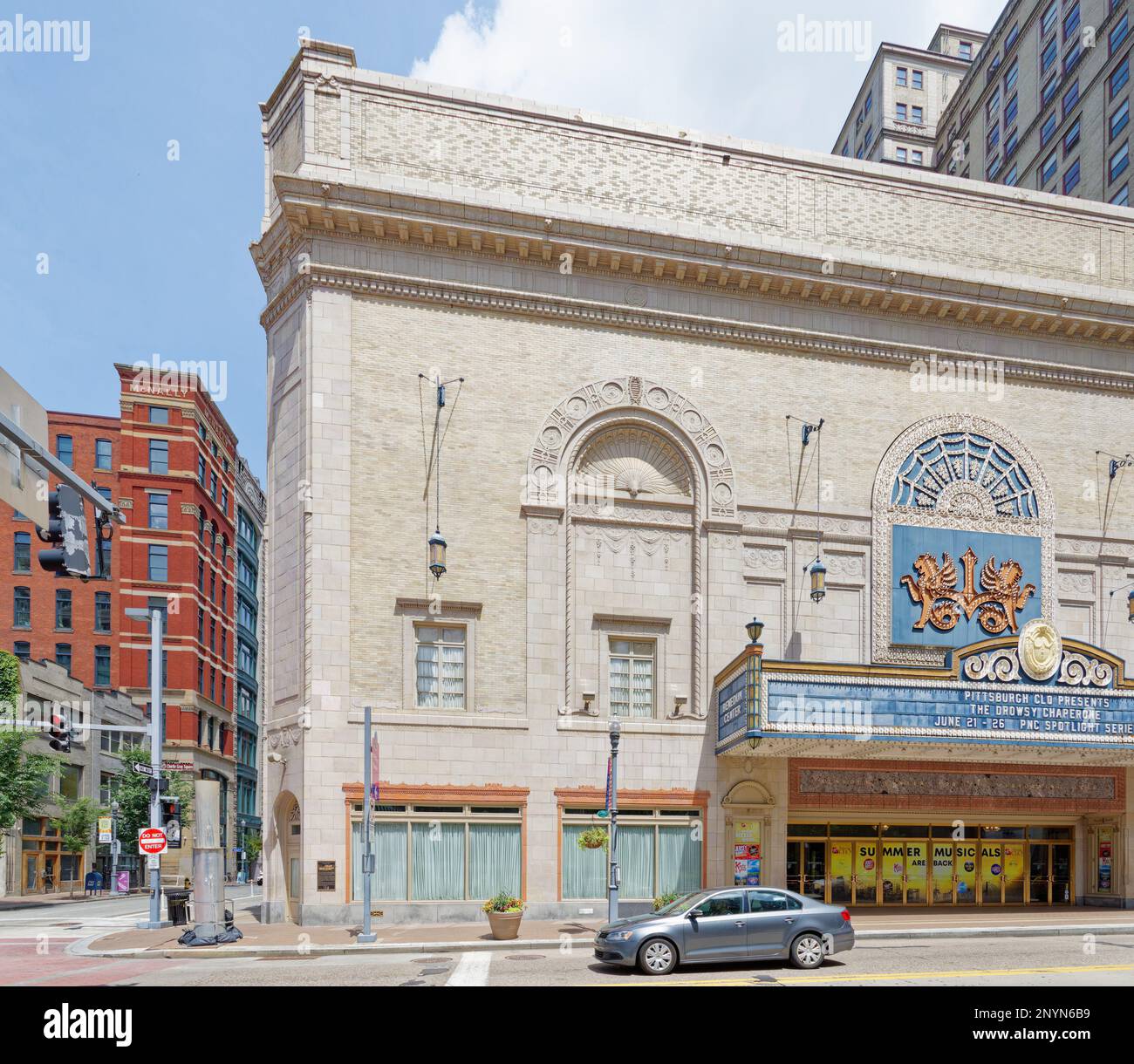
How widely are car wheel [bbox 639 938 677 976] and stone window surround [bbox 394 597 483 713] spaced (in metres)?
11.3

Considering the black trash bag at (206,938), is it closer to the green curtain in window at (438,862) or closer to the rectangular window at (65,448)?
the green curtain in window at (438,862)

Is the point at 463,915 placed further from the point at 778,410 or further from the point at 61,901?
the point at 61,901

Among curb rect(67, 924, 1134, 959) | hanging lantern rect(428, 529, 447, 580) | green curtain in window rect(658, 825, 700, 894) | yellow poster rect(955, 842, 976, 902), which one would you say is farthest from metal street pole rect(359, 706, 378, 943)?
yellow poster rect(955, 842, 976, 902)

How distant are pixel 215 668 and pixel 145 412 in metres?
18.8

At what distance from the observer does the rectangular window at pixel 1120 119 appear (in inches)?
2056

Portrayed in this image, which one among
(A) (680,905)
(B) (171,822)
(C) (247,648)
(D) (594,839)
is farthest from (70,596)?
(A) (680,905)

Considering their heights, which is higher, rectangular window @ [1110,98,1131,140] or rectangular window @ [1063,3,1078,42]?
rectangular window @ [1063,3,1078,42]

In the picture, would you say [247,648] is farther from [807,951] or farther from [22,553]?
[807,951]

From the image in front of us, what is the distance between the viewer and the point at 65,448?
241 ft

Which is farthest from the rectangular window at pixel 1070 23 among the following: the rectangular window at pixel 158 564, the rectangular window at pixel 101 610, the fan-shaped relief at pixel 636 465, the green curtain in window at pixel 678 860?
the rectangular window at pixel 101 610

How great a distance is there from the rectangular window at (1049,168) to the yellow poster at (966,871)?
137ft

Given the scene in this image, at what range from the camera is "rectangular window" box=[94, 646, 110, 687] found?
72.4 meters

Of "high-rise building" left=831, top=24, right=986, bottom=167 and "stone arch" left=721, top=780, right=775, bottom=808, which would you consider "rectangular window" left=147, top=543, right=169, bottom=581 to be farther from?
"high-rise building" left=831, top=24, right=986, bottom=167
